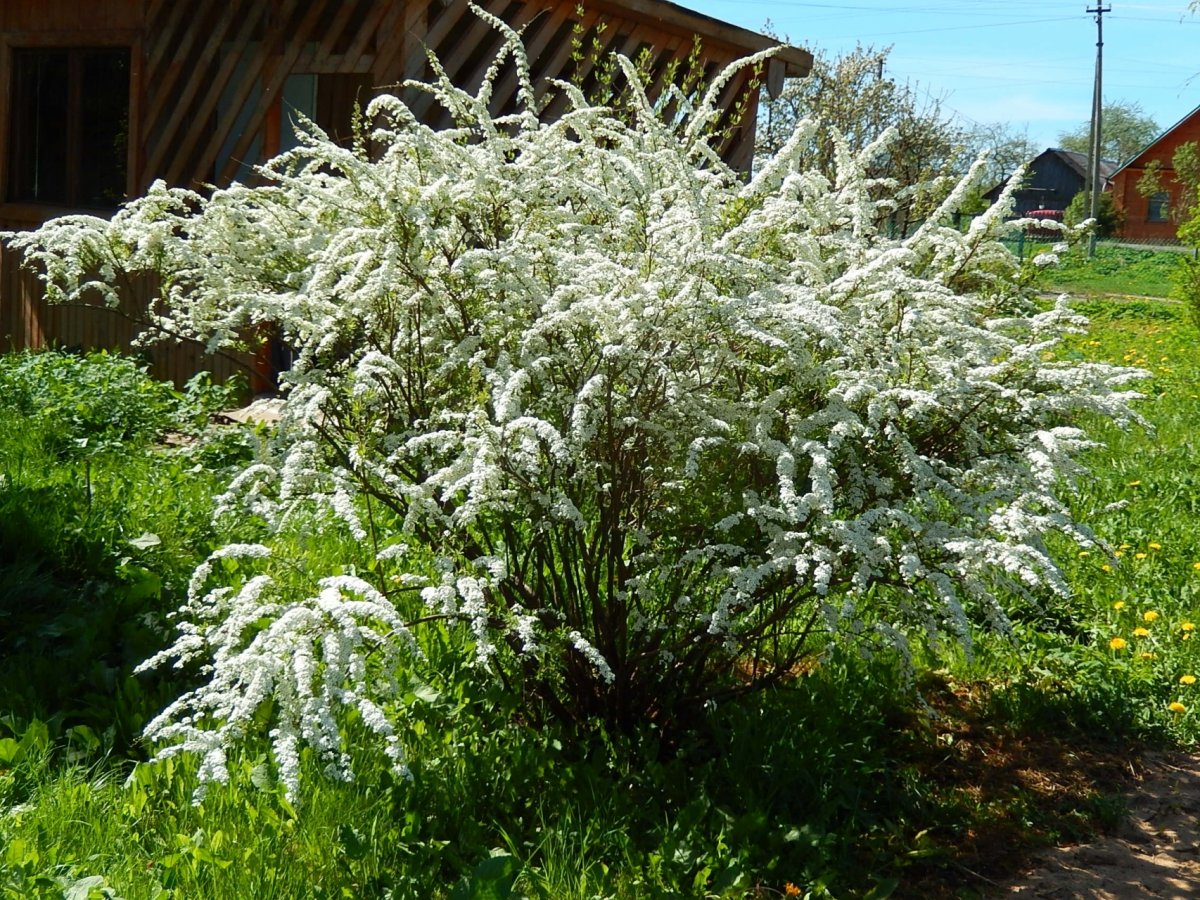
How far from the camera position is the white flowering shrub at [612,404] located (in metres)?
2.98

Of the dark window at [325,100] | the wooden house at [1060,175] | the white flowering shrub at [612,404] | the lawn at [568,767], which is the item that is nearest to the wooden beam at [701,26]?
the dark window at [325,100]

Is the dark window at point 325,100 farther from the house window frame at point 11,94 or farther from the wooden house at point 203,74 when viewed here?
the house window frame at point 11,94

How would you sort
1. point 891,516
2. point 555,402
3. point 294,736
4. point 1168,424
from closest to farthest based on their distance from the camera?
point 294,736 → point 891,516 → point 555,402 → point 1168,424

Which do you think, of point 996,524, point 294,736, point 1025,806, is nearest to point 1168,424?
point 1025,806

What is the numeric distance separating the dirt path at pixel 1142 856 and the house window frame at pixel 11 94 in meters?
8.31

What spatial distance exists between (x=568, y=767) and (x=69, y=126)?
9432 mm

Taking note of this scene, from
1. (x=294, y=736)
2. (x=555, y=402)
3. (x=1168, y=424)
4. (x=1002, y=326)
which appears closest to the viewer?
(x=294, y=736)

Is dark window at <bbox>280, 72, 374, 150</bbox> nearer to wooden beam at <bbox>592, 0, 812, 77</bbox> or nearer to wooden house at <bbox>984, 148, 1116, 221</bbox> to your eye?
wooden beam at <bbox>592, 0, 812, 77</bbox>

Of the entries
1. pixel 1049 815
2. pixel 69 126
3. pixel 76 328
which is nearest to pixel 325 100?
pixel 69 126

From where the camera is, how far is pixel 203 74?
9281 millimetres

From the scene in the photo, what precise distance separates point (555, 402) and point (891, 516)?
2.88 ft

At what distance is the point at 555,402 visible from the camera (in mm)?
3227

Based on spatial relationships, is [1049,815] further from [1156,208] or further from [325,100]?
[1156,208]

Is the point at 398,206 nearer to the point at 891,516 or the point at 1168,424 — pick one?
the point at 891,516
